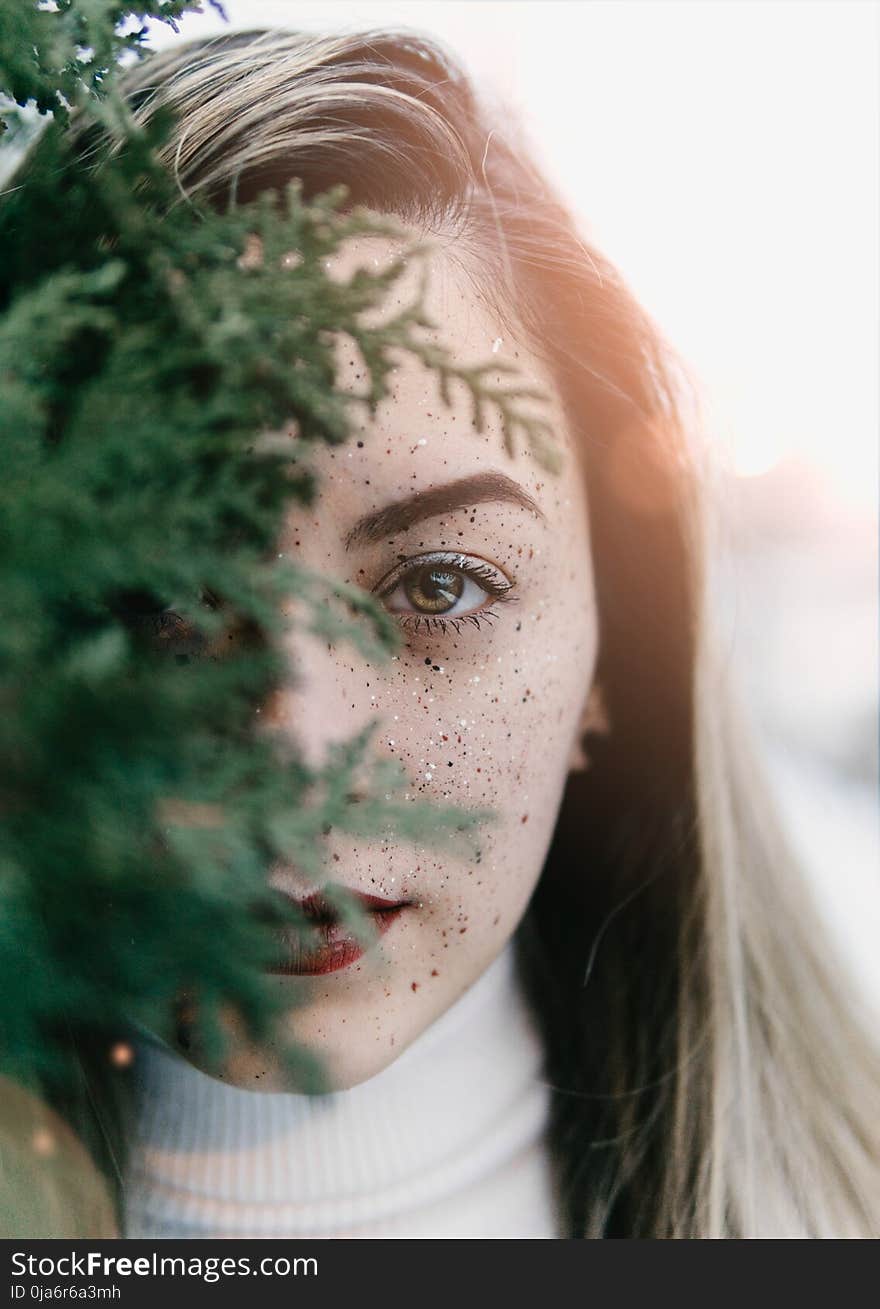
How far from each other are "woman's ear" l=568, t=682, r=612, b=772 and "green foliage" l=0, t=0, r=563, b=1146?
0.43m

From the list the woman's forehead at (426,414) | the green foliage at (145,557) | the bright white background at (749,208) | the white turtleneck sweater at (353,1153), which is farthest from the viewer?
the bright white background at (749,208)

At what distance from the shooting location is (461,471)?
2.42 feet

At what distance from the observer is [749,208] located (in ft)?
3.41

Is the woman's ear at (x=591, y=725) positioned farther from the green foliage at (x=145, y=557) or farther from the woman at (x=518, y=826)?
the green foliage at (x=145, y=557)

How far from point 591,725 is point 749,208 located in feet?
1.89

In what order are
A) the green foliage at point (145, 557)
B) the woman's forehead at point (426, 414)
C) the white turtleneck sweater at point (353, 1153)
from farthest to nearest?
the white turtleneck sweater at point (353, 1153), the woman's forehead at point (426, 414), the green foliage at point (145, 557)

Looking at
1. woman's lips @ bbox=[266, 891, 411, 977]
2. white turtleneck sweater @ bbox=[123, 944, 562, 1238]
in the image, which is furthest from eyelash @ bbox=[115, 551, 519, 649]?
white turtleneck sweater @ bbox=[123, 944, 562, 1238]

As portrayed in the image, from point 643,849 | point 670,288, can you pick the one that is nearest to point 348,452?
point 670,288

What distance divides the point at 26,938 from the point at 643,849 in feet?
2.40

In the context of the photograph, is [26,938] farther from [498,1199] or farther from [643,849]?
[643,849]

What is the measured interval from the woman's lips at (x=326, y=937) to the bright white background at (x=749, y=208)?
55 centimetres

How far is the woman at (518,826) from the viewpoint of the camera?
751 mm

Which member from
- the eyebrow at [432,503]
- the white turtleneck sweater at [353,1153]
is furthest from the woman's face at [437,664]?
the white turtleneck sweater at [353,1153]

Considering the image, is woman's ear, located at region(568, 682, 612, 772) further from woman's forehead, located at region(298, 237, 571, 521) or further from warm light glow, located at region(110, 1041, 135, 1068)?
warm light glow, located at region(110, 1041, 135, 1068)
